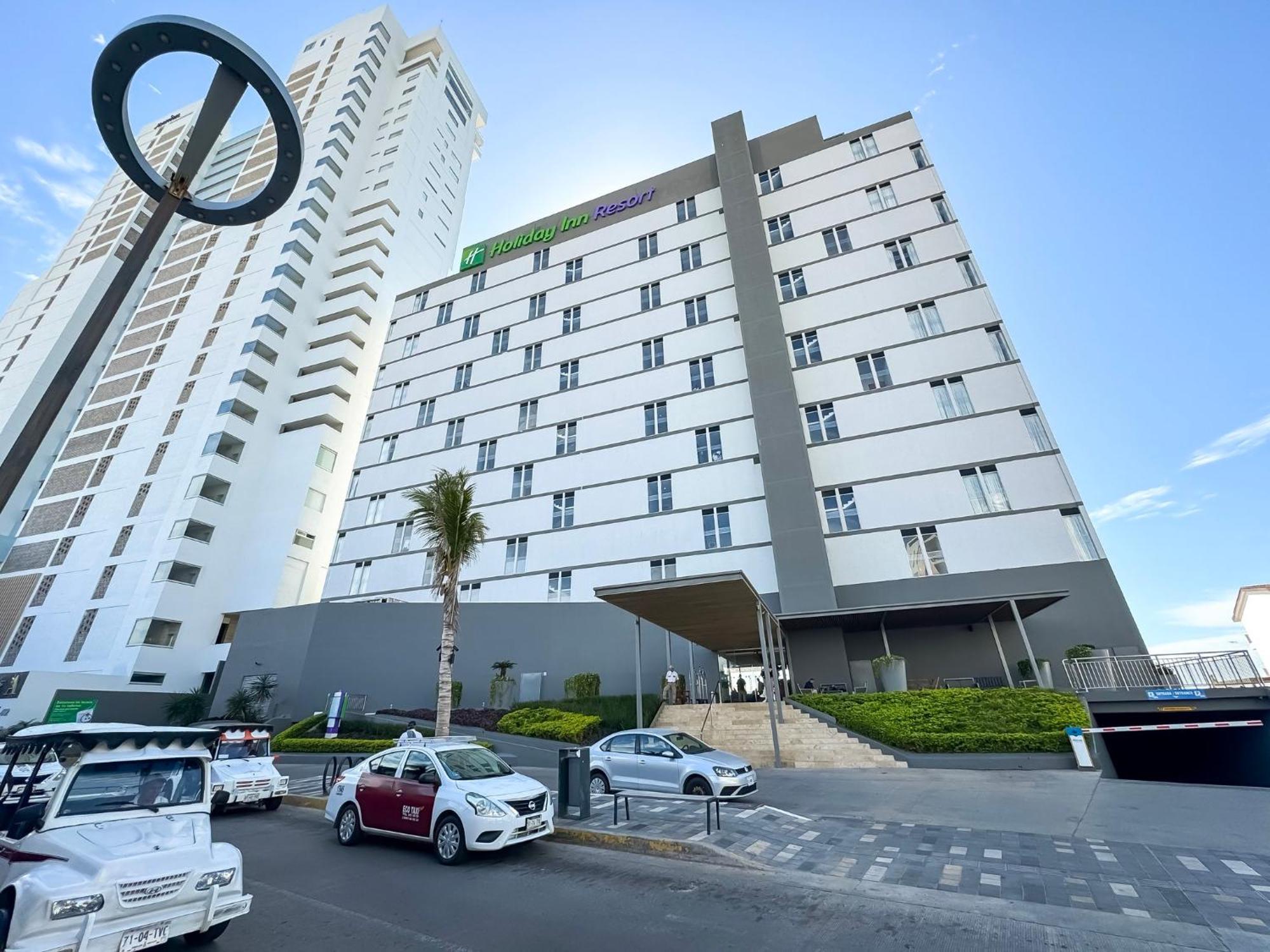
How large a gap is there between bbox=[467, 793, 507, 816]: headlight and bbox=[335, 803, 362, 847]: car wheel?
2726 millimetres

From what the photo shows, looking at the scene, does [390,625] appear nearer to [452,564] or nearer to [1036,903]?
[452,564]

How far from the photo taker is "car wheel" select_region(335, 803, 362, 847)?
8781 millimetres

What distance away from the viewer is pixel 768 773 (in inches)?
564

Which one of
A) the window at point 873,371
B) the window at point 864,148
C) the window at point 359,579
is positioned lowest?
the window at point 359,579

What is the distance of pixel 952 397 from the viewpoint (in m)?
24.7

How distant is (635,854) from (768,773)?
8.00 meters

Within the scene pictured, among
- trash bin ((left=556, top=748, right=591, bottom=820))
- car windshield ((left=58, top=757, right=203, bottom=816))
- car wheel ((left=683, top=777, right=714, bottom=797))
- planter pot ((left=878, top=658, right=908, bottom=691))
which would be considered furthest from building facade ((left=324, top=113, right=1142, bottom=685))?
car windshield ((left=58, top=757, right=203, bottom=816))

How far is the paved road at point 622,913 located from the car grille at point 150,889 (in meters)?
0.84

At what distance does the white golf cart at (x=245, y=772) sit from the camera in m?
12.1

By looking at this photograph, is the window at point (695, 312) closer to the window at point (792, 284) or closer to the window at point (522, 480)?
the window at point (792, 284)

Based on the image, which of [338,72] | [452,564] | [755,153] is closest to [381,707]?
[452,564]

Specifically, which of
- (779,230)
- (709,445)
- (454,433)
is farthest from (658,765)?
(779,230)

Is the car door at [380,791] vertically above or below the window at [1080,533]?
below

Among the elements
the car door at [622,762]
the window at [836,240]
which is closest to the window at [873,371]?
the window at [836,240]
